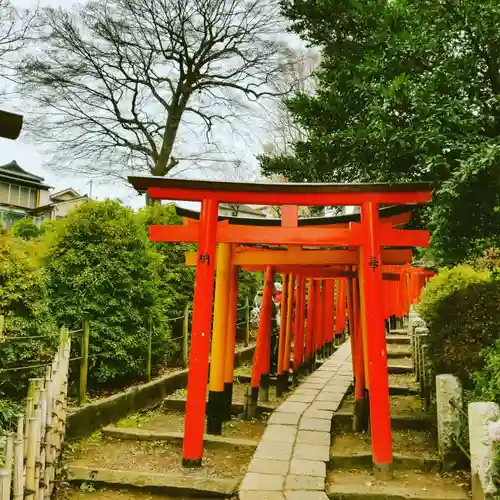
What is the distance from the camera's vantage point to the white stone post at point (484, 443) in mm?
4043

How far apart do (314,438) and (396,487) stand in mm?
1392

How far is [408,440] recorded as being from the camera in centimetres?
616

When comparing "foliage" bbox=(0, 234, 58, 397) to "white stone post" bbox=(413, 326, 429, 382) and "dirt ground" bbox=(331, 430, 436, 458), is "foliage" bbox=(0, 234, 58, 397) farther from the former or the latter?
"white stone post" bbox=(413, 326, 429, 382)

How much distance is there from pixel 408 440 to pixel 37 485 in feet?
14.2

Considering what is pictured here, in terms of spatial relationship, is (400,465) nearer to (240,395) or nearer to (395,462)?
(395,462)

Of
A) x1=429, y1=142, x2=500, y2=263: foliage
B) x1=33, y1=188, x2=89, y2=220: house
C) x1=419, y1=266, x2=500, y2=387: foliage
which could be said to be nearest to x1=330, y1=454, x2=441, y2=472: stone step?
x1=419, y1=266, x2=500, y2=387: foliage

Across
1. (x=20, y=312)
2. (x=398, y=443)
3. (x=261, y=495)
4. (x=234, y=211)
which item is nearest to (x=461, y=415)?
(x=398, y=443)

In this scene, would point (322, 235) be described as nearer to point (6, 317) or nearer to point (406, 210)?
point (406, 210)

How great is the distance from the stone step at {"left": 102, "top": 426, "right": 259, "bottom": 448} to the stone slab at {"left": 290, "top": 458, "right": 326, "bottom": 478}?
0.77 m

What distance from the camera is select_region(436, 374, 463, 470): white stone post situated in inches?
201

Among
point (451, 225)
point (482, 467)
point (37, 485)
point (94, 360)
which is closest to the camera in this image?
point (37, 485)

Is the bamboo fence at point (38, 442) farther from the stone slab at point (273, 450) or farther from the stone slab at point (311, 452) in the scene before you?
the stone slab at point (311, 452)

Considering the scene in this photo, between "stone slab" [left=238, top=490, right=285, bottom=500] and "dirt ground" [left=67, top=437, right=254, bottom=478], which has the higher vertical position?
"stone slab" [left=238, top=490, right=285, bottom=500]

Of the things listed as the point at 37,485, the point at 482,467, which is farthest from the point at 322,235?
→ the point at 37,485
